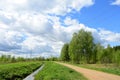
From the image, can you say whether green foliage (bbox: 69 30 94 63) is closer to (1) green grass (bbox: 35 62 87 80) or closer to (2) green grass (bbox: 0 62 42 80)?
(2) green grass (bbox: 0 62 42 80)

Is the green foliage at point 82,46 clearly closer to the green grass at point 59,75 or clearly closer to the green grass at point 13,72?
the green grass at point 13,72

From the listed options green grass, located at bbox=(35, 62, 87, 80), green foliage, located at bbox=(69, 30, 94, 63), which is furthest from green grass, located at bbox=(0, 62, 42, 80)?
green foliage, located at bbox=(69, 30, 94, 63)

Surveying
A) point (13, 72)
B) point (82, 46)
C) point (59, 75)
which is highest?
point (82, 46)

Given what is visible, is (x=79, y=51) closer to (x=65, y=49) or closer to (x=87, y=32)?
(x=87, y=32)

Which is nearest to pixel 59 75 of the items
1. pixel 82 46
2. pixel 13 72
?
pixel 13 72

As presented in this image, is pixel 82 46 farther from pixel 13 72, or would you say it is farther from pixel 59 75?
pixel 59 75

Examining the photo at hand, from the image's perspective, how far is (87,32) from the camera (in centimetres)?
9506

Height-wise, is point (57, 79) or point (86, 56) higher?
point (86, 56)

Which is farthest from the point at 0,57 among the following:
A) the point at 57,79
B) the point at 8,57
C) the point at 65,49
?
the point at 57,79

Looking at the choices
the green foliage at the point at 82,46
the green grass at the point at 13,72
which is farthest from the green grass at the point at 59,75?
the green foliage at the point at 82,46

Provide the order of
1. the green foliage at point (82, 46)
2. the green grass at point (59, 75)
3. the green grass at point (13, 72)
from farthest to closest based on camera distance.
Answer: the green foliage at point (82, 46)
the green grass at point (13, 72)
the green grass at point (59, 75)

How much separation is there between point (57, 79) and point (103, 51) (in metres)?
83.0

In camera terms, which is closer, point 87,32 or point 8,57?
point 87,32

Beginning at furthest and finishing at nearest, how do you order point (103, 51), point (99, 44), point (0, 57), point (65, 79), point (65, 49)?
point (0, 57), point (65, 49), point (99, 44), point (103, 51), point (65, 79)
